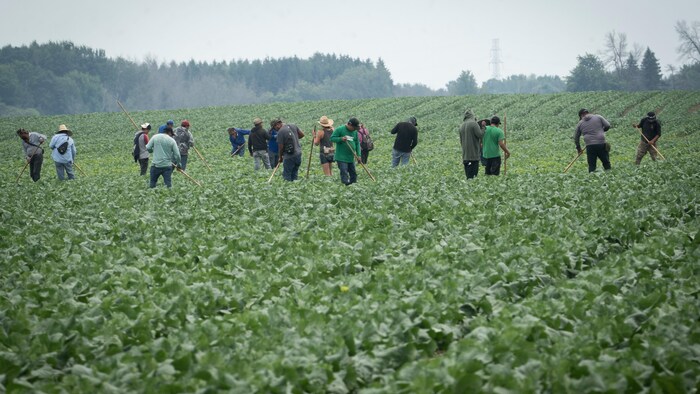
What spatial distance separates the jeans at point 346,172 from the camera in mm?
17094

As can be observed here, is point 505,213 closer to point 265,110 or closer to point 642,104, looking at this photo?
point 642,104

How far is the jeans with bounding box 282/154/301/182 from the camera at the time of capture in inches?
701

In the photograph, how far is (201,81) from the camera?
514 ft

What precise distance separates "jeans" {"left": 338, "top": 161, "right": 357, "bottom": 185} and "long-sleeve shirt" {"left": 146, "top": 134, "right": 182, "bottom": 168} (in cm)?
353

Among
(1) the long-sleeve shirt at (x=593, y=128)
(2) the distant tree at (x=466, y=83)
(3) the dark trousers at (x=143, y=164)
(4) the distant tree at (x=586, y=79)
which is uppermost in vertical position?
(2) the distant tree at (x=466, y=83)

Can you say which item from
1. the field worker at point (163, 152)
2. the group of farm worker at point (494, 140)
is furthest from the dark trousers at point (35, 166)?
the group of farm worker at point (494, 140)

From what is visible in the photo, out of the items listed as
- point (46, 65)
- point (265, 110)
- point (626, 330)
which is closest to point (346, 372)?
point (626, 330)

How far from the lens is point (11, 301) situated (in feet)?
23.2

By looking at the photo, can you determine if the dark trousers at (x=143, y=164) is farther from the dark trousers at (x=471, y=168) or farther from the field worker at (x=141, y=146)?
the dark trousers at (x=471, y=168)

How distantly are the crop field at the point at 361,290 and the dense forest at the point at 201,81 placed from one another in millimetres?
97599

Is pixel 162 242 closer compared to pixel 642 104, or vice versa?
Result: pixel 162 242

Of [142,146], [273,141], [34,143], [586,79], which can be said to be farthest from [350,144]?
[586,79]

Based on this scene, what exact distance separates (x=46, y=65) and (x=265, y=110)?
3179 inches

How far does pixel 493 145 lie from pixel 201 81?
473ft
